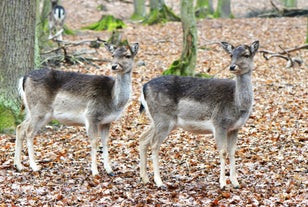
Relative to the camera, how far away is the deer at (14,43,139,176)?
8.53 meters

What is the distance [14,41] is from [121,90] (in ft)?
10.5

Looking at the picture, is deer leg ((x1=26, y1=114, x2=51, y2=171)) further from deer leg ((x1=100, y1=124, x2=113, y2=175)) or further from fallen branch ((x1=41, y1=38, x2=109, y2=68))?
fallen branch ((x1=41, y1=38, x2=109, y2=68))

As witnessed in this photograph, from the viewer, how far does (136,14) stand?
28500 millimetres

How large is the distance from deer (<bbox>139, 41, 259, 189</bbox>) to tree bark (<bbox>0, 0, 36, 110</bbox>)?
347cm

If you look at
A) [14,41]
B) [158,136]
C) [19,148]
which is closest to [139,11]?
[14,41]

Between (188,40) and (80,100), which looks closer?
(80,100)

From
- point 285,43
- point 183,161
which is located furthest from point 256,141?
point 285,43

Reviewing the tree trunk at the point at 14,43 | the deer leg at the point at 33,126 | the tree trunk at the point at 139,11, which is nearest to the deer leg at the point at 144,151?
the deer leg at the point at 33,126

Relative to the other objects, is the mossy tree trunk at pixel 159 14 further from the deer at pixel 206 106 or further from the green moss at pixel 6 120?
the deer at pixel 206 106

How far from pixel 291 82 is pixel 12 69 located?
7614mm

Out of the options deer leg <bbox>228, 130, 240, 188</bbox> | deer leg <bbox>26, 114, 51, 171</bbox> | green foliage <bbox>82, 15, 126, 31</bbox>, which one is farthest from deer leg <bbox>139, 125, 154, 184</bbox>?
green foliage <bbox>82, 15, 126, 31</bbox>

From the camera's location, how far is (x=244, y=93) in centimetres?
779

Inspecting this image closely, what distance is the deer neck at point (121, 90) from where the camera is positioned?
854 centimetres

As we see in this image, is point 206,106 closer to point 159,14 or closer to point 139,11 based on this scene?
point 159,14
